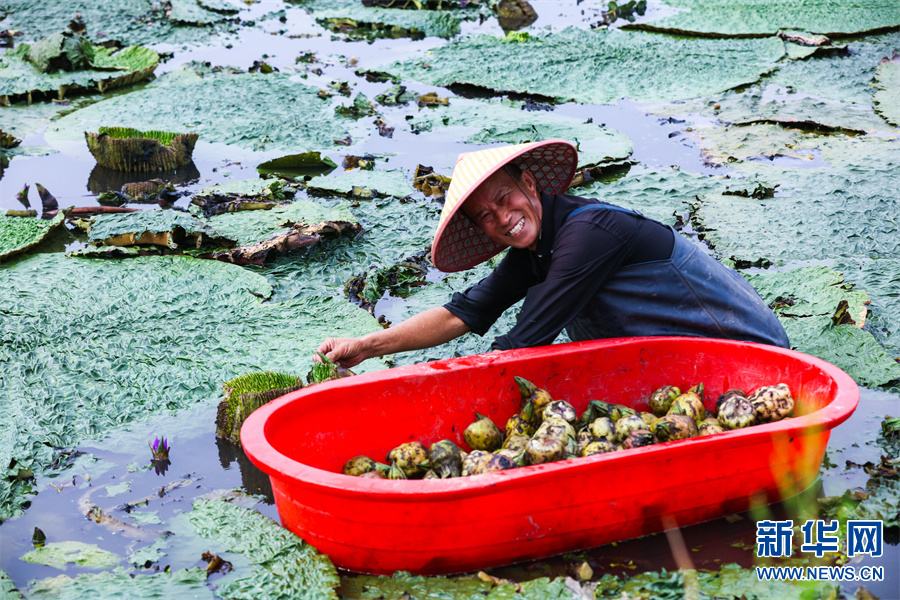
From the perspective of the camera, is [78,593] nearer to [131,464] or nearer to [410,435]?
[131,464]

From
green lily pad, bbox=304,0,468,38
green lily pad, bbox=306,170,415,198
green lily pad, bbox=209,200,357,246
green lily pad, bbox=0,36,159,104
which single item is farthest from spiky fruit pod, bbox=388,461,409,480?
green lily pad, bbox=304,0,468,38

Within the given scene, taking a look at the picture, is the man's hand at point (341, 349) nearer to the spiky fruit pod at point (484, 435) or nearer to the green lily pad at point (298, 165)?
the spiky fruit pod at point (484, 435)

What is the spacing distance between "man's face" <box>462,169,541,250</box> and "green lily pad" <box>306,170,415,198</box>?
2377 mm

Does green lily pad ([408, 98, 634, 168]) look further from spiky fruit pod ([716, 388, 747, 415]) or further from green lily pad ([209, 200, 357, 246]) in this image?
spiky fruit pod ([716, 388, 747, 415])

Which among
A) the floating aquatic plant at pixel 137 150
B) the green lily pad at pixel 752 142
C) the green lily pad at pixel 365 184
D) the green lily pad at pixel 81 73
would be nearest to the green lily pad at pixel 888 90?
the green lily pad at pixel 752 142

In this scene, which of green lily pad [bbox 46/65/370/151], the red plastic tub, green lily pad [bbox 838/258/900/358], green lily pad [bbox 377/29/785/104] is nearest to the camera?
the red plastic tub

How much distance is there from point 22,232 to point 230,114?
2.49m

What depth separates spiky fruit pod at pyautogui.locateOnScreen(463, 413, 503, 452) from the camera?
267 cm

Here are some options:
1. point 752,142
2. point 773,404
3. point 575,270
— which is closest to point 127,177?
point 575,270

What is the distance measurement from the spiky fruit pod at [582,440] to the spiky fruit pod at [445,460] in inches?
14.3

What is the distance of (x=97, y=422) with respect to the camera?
9.96 ft

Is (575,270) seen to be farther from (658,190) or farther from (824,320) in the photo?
(658,190)

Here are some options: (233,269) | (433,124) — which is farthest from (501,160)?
(433,124)

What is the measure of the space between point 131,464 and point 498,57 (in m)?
5.99
